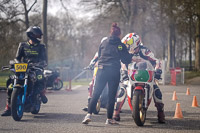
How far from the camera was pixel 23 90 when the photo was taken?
764 centimetres

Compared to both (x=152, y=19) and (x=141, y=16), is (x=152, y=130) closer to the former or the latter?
(x=141, y=16)

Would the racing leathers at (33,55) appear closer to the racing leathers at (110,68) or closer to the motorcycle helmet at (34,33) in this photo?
the motorcycle helmet at (34,33)

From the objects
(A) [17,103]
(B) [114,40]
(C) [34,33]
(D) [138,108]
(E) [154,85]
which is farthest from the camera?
(C) [34,33]

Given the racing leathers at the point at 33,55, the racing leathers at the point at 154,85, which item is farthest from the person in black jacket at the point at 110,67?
the racing leathers at the point at 33,55

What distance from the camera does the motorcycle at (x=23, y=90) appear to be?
7359 mm

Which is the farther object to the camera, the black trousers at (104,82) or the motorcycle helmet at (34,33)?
the motorcycle helmet at (34,33)

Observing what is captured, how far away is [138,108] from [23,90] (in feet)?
8.13

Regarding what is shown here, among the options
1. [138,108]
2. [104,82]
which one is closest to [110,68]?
[104,82]

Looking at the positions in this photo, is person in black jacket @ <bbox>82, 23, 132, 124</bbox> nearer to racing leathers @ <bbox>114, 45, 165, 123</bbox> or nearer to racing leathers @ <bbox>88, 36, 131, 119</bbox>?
racing leathers @ <bbox>88, 36, 131, 119</bbox>

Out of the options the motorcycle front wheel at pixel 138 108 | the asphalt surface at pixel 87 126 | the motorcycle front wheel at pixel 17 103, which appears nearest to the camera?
the asphalt surface at pixel 87 126

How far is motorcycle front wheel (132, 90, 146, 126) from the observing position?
6637 millimetres

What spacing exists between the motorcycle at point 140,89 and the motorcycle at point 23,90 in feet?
6.95

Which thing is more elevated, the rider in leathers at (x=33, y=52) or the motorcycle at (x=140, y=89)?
the rider in leathers at (x=33, y=52)

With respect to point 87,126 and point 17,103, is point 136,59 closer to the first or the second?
point 87,126
